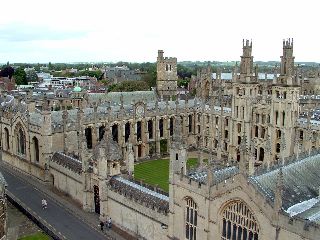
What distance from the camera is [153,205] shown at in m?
30.7

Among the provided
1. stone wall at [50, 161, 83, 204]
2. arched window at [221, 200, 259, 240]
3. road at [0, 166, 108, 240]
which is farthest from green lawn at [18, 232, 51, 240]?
arched window at [221, 200, 259, 240]

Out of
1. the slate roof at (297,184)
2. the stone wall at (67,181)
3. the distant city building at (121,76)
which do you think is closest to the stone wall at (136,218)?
the stone wall at (67,181)

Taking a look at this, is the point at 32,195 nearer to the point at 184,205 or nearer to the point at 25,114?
the point at 25,114

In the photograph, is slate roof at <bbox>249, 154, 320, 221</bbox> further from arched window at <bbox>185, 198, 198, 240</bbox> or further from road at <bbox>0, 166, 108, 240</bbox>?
road at <bbox>0, 166, 108, 240</bbox>

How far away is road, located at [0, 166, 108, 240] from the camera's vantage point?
3388 cm

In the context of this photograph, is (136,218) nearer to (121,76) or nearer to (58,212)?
(58,212)

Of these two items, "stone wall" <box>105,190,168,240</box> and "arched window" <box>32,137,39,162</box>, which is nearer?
"stone wall" <box>105,190,168,240</box>

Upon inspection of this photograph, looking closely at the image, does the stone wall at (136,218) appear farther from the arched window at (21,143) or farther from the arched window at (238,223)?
the arched window at (21,143)

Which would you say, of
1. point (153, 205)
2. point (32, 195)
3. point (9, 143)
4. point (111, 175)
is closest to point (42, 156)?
point (32, 195)

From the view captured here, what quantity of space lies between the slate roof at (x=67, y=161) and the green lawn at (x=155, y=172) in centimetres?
825

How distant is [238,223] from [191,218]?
13.7ft

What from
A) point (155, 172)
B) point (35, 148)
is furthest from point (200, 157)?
point (35, 148)

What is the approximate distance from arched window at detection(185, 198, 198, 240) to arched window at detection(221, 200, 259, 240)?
242 centimetres

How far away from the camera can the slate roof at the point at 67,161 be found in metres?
40.9
